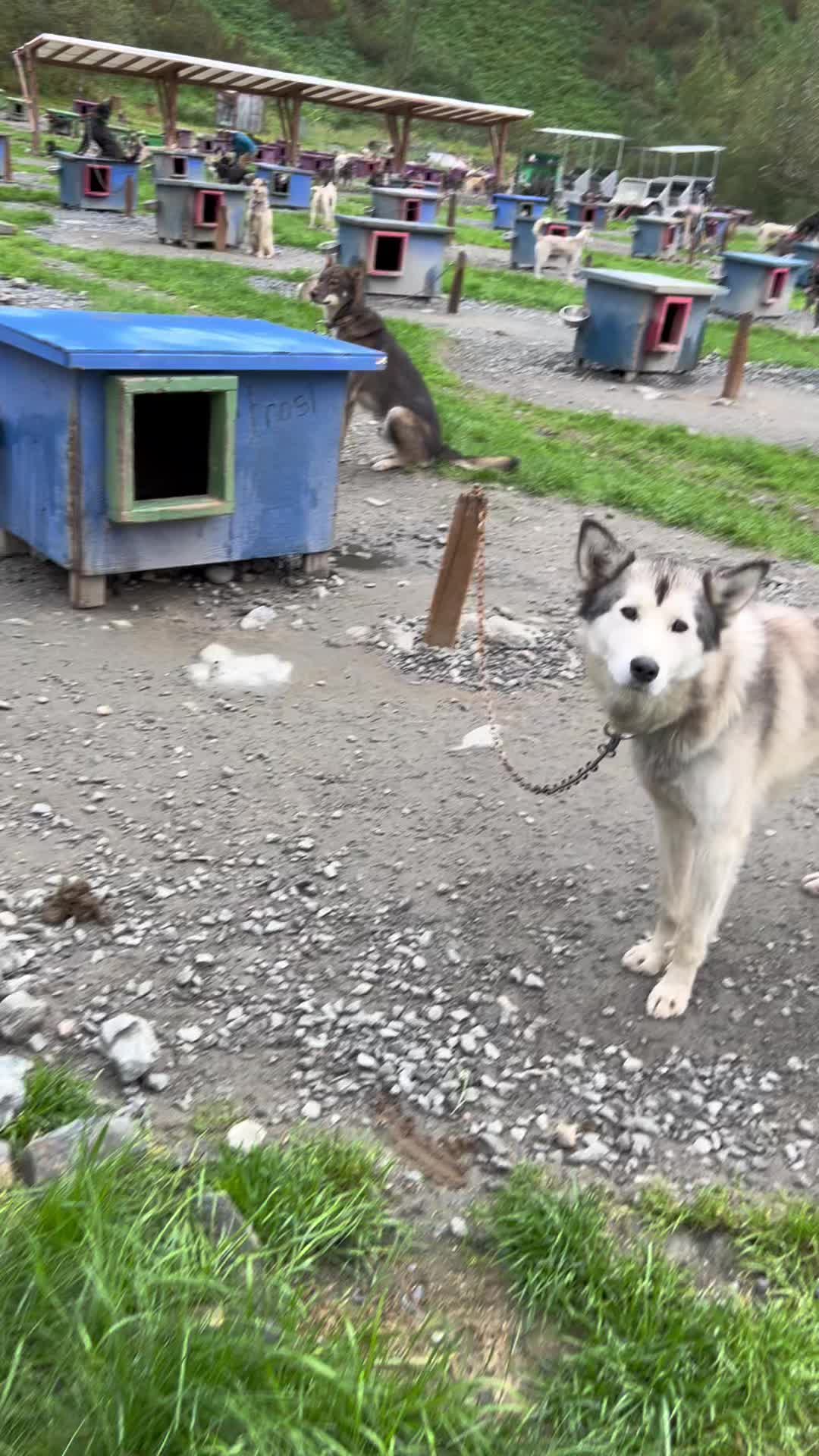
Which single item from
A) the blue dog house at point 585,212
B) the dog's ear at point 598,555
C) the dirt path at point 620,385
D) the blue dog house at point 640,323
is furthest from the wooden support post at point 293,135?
the dog's ear at point 598,555

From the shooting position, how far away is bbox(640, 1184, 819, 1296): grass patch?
2143 mm

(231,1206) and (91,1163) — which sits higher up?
(91,1163)

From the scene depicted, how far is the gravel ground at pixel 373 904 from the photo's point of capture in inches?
101

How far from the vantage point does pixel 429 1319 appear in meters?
1.93

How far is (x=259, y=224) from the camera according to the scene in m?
16.3

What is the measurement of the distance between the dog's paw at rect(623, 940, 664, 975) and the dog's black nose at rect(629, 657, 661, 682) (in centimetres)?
99

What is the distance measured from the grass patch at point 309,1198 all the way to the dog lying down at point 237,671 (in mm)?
2455

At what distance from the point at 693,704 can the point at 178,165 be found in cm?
2225

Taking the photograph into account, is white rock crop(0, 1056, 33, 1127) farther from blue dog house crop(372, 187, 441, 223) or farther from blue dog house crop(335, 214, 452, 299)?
blue dog house crop(372, 187, 441, 223)

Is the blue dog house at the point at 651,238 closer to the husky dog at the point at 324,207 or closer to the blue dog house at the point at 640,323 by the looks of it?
the husky dog at the point at 324,207

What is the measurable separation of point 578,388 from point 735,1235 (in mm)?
9942

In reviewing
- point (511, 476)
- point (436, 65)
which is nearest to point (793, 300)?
point (511, 476)

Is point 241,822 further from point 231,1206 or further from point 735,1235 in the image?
point 735,1235

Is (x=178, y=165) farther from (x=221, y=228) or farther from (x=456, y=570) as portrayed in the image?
(x=456, y=570)
